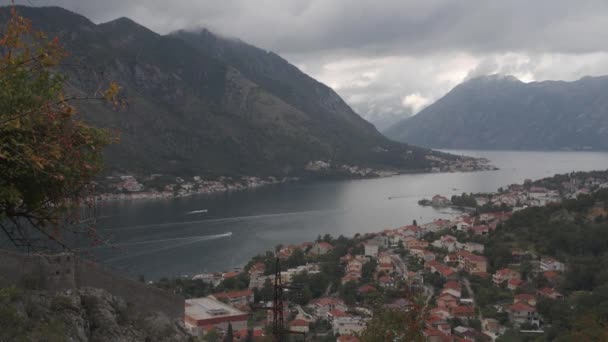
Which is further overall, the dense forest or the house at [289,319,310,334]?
the house at [289,319,310,334]

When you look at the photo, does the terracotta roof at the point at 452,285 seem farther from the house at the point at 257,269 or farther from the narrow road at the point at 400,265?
the house at the point at 257,269

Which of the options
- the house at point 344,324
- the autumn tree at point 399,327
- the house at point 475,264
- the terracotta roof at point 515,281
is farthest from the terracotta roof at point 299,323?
the autumn tree at point 399,327

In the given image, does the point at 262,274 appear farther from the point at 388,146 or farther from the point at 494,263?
the point at 388,146

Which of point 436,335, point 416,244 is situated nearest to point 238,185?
point 416,244

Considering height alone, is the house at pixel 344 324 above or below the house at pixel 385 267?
below

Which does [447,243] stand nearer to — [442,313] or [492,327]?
[442,313]

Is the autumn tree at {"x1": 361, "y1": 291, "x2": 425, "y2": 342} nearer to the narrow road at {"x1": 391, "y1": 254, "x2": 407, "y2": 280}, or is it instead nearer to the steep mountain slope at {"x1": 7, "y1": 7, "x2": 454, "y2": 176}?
the narrow road at {"x1": 391, "y1": 254, "x2": 407, "y2": 280}

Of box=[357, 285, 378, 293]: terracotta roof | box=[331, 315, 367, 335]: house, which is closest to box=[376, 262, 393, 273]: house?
box=[357, 285, 378, 293]: terracotta roof
